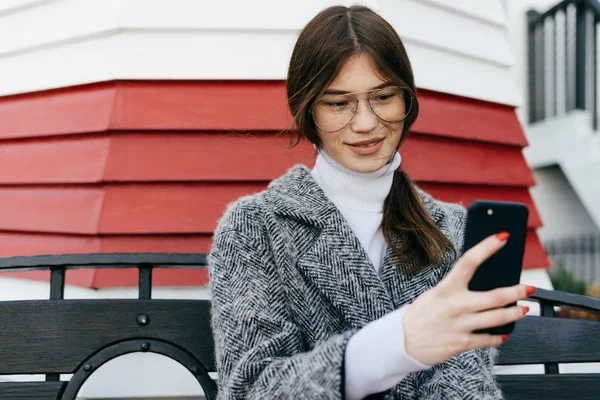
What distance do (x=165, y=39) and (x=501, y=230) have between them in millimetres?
1421

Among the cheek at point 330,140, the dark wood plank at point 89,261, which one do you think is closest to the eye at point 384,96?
the cheek at point 330,140

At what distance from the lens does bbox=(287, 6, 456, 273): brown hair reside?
1.40 metres

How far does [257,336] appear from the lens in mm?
1317

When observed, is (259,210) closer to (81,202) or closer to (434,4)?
(81,202)

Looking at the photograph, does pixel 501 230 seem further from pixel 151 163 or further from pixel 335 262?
pixel 151 163

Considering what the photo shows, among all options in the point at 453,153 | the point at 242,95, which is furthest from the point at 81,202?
the point at 453,153

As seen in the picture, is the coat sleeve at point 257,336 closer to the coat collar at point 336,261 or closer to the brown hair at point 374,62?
the coat collar at point 336,261

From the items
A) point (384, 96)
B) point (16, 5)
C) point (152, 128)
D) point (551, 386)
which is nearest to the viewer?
point (384, 96)

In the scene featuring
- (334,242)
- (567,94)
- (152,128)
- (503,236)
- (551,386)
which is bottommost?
(551,386)

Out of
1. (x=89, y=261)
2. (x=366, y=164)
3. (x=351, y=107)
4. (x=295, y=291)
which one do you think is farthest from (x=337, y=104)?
(x=89, y=261)

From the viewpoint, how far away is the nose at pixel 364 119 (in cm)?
138

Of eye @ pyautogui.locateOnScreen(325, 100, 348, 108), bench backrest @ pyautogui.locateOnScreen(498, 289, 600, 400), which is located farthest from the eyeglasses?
bench backrest @ pyautogui.locateOnScreen(498, 289, 600, 400)

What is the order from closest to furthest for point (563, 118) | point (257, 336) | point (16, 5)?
point (257, 336) → point (16, 5) → point (563, 118)

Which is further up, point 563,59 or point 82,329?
point 563,59
